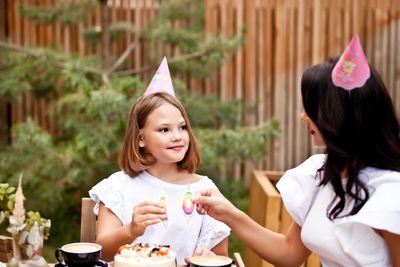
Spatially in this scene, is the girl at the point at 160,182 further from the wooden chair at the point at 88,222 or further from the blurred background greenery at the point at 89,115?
the blurred background greenery at the point at 89,115

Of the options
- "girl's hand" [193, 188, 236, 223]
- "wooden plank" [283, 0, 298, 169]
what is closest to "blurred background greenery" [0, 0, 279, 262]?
"wooden plank" [283, 0, 298, 169]

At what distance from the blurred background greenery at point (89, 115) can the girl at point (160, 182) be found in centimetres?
152

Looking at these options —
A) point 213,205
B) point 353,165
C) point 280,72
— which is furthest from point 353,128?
point 280,72

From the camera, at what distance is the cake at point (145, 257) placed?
1.27 m

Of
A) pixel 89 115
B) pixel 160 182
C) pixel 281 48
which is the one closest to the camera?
pixel 160 182

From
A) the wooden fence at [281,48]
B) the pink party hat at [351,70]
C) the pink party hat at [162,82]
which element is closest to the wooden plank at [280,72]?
the wooden fence at [281,48]

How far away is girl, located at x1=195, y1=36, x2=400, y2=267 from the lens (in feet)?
4.27

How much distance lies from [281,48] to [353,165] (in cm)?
402

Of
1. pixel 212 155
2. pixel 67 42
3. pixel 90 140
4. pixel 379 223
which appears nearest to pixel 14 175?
pixel 90 140

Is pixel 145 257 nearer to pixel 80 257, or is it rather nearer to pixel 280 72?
pixel 80 257

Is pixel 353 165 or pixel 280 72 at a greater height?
pixel 280 72

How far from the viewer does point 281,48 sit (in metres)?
5.23

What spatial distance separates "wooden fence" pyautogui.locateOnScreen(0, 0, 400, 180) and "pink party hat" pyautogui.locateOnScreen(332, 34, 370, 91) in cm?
384

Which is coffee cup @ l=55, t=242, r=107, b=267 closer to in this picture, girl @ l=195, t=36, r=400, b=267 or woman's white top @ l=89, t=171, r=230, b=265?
woman's white top @ l=89, t=171, r=230, b=265
